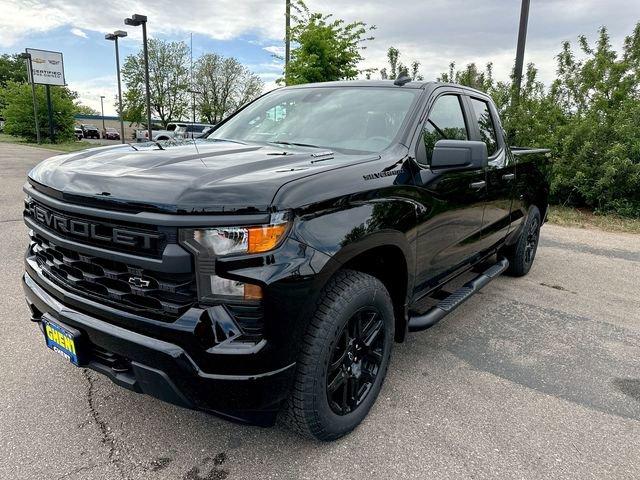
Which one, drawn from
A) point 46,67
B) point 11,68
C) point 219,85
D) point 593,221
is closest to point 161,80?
point 219,85

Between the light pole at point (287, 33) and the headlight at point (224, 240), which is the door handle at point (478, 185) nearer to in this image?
the headlight at point (224, 240)

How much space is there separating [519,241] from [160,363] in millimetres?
4061

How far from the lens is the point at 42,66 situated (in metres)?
27.7

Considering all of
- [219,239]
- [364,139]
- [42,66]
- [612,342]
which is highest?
[42,66]

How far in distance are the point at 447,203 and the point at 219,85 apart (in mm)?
51499

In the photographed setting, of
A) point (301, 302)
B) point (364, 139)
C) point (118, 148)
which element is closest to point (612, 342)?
point (364, 139)

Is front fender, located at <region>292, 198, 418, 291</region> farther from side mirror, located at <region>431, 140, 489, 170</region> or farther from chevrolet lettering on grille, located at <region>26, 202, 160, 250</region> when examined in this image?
chevrolet lettering on grille, located at <region>26, 202, 160, 250</region>

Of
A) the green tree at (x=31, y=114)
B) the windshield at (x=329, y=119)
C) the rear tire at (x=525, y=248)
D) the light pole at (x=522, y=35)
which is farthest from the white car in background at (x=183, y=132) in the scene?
the light pole at (x=522, y=35)

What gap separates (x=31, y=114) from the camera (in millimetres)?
28297

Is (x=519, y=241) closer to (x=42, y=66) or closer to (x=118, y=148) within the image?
(x=118, y=148)

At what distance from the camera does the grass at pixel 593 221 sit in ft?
26.6

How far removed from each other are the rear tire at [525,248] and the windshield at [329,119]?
2505mm

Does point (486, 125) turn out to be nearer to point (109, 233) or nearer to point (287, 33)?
point (109, 233)

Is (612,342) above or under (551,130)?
under
